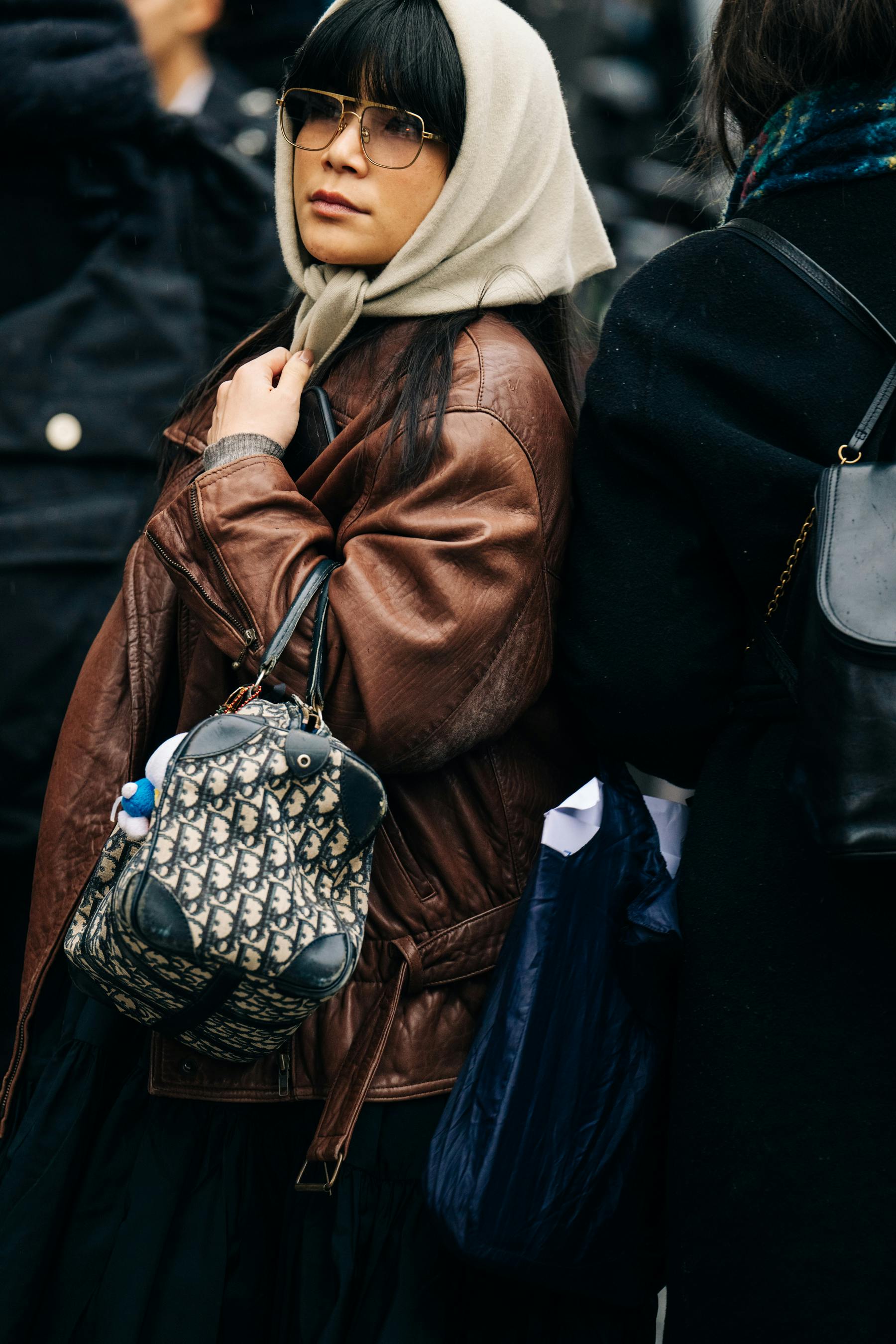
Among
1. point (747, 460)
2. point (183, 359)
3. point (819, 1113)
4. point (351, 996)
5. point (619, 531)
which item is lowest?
point (351, 996)

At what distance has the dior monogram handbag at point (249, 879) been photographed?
1.22 metres

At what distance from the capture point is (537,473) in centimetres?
149

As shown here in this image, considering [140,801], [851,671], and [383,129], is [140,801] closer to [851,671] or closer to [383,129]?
[851,671]

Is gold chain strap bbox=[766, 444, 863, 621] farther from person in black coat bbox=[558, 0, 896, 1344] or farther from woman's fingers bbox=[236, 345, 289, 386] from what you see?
woman's fingers bbox=[236, 345, 289, 386]

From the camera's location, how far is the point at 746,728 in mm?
1427

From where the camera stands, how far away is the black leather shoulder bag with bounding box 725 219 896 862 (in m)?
1.12

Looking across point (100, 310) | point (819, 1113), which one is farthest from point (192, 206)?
point (819, 1113)

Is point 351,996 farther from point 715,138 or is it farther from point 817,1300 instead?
point 715,138

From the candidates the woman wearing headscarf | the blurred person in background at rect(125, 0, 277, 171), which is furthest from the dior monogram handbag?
the blurred person in background at rect(125, 0, 277, 171)

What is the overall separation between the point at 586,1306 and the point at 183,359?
1.81 meters

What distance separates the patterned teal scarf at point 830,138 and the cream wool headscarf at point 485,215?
1.14ft

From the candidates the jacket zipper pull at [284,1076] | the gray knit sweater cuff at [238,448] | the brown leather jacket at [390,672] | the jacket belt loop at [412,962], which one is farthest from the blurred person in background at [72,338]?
the jacket belt loop at [412,962]

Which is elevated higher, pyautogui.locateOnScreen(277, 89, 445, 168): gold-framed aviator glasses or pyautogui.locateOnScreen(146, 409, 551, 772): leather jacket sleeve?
pyautogui.locateOnScreen(277, 89, 445, 168): gold-framed aviator glasses

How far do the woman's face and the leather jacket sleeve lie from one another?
330mm
